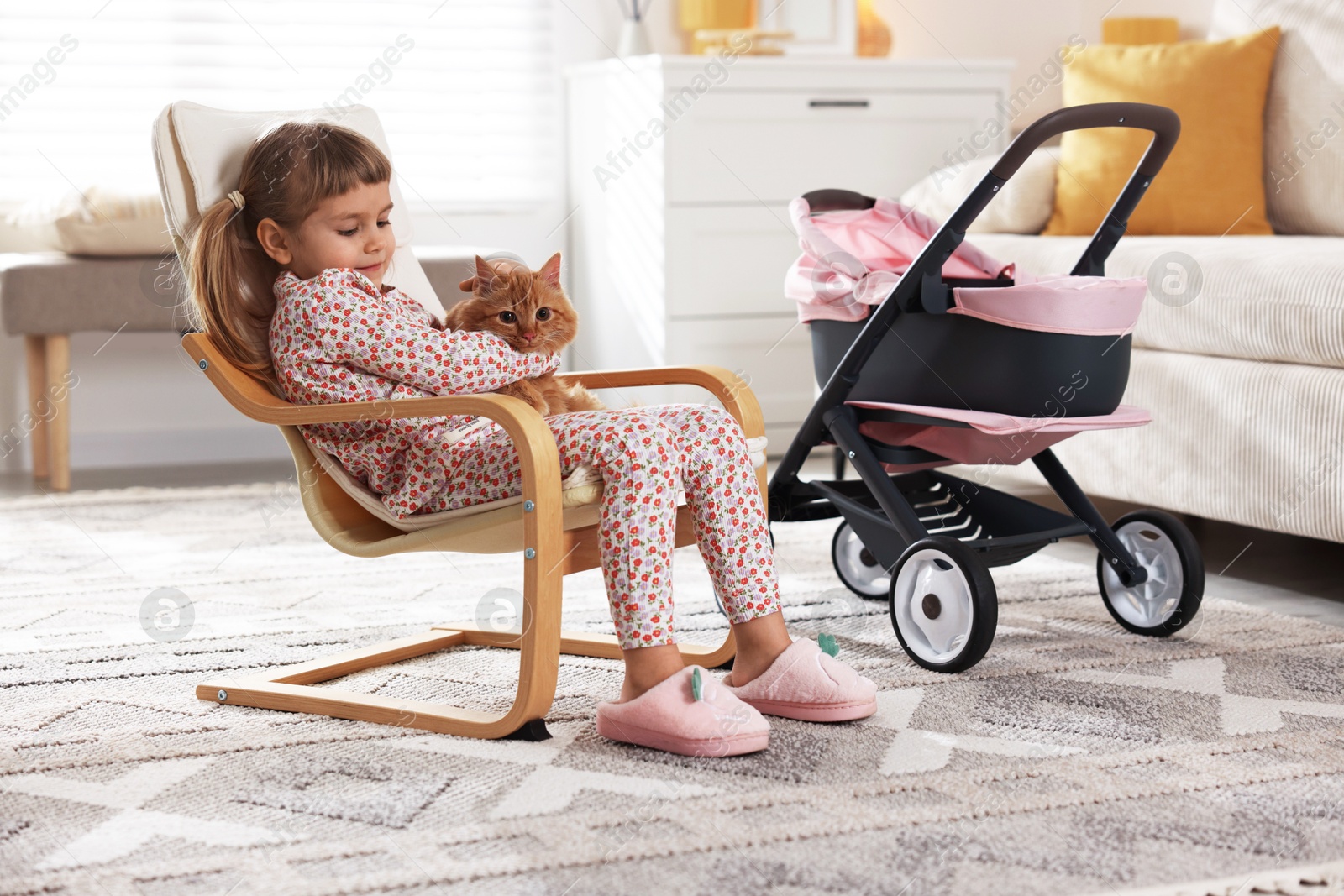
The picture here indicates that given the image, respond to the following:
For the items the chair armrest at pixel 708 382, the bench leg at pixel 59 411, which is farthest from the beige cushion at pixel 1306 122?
the bench leg at pixel 59 411

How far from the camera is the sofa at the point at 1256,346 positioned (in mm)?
1982

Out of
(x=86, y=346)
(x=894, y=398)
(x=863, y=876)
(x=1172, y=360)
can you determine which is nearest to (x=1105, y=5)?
(x=1172, y=360)

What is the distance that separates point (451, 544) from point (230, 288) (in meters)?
0.40

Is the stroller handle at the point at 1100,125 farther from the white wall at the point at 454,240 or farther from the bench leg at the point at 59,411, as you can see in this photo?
the bench leg at the point at 59,411

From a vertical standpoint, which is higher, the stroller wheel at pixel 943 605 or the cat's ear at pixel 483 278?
the cat's ear at pixel 483 278

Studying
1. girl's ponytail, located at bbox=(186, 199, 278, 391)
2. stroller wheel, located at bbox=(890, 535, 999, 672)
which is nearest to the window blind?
girl's ponytail, located at bbox=(186, 199, 278, 391)

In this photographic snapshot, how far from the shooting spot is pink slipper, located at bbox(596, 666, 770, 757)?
138 centimetres

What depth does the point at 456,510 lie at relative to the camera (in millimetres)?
1500

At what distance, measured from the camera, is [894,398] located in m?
1.82

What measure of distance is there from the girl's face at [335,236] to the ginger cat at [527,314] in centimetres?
12

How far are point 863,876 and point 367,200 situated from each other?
942mm

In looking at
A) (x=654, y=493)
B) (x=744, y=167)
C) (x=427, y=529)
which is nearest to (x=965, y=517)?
(x=654, y=493)

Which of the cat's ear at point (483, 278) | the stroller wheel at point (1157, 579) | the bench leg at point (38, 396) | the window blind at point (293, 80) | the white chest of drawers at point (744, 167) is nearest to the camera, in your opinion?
the cat's ear at point (483, 278)

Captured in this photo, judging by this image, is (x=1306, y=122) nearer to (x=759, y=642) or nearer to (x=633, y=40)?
(x=633, y=40)
